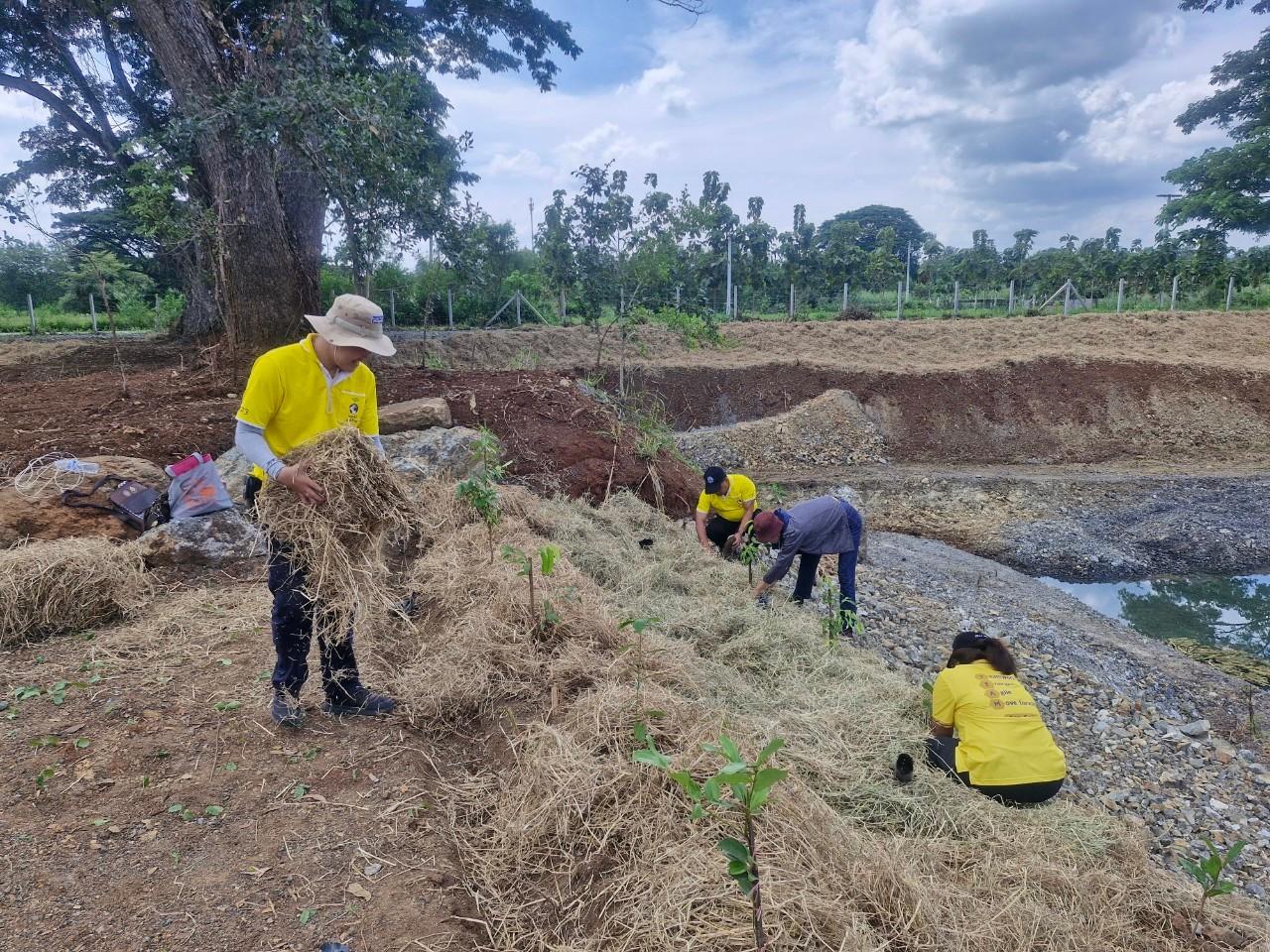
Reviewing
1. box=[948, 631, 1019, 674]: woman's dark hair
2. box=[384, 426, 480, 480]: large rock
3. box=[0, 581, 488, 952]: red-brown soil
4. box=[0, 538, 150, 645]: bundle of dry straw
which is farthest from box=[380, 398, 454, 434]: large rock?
box=[948, 631, 1019, 674]: woman's dark hair

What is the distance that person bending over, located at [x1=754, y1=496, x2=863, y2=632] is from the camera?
18.9ft

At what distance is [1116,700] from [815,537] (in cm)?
266

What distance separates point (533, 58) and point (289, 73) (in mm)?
9358

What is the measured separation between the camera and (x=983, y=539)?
1034cm

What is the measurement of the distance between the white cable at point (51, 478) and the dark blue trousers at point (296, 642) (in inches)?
124

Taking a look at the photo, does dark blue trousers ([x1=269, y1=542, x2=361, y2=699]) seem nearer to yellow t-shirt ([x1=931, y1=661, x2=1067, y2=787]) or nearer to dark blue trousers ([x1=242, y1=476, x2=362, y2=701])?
dark blue trousers ([x1=242, y1=476, x2=362, y2=701])

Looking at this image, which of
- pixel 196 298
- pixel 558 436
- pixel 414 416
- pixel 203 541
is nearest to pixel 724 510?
pixel 558 436

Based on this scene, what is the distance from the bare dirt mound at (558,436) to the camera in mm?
7590

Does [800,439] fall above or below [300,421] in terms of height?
below

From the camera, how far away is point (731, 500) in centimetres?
693

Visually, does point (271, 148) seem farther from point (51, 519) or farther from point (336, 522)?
point (336, 522)

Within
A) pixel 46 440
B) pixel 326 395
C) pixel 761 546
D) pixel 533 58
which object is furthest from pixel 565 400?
pixel 533 58

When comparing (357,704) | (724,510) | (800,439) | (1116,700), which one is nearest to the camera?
(357,704)

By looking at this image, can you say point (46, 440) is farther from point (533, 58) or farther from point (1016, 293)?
point (1016, 293)
